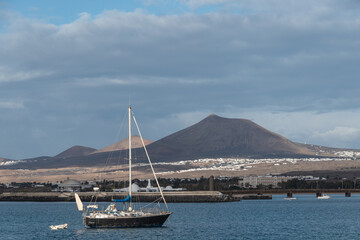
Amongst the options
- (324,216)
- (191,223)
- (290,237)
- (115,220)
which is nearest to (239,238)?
(290,237)

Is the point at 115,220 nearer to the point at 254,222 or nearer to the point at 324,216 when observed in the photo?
the point at 254,222

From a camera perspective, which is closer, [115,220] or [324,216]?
[115,220]

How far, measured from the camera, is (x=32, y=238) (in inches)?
3580

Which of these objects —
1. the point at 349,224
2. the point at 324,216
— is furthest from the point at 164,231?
the point at 324,216

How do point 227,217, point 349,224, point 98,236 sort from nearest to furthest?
point 98,236
point 349,224
point 227,217

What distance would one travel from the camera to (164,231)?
307 ft

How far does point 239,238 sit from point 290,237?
706cm

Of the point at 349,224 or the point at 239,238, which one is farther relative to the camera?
the point at 349,224

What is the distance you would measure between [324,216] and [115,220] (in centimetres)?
5561

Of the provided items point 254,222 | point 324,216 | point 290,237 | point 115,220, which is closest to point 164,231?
point 115,220

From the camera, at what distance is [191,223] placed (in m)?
114

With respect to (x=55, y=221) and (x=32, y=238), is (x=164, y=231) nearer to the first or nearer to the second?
(x=32, y=238)

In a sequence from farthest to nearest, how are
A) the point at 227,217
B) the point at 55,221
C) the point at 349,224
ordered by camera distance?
the point at 227,217
the point at 55,221
the point at 349,224

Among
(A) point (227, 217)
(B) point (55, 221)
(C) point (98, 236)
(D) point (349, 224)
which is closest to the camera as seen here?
(C) point (98, 236)
